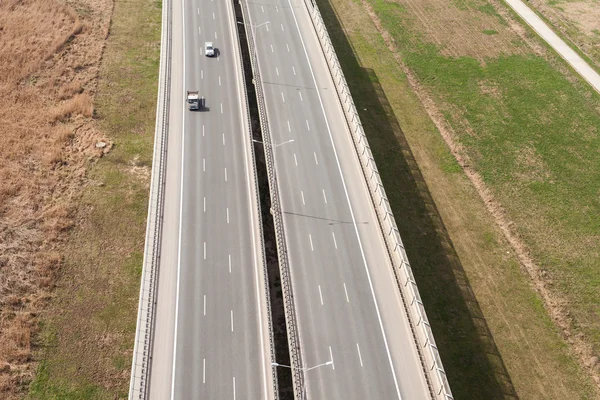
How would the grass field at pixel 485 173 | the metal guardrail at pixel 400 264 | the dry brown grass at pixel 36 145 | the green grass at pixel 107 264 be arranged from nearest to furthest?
the metal guardrail at pixel 400 264
the green grass at pixel 107 264
the dry brown grass at pixel 36 145
the grass field at pixel 485 173

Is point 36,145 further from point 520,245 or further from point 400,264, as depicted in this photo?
point 520,245

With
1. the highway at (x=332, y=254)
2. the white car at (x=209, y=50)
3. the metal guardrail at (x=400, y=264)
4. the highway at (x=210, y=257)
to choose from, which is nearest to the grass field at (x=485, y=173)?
the metal guardrail at (x=400, y=264)

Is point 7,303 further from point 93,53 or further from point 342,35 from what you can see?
point 342,35

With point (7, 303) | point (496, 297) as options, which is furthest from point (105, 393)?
point (496, 297)

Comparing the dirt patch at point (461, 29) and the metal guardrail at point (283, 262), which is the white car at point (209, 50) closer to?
the metal guardrail at point (283, 262)

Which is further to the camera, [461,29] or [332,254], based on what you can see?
[461,29]

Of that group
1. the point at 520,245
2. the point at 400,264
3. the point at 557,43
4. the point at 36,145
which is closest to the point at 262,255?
the point at 400,264
